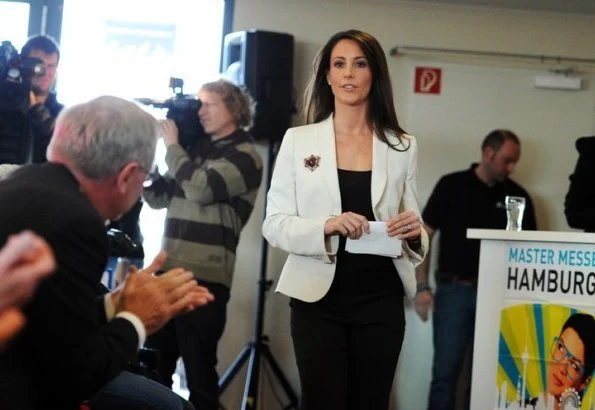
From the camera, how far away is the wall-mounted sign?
207 inches

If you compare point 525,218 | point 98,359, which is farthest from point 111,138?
point 525,218

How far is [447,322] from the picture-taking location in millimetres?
4746

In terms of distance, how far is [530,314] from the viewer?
319cm

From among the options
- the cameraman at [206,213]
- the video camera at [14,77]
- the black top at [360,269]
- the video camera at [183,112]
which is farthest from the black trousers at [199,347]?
the black top at [360,269]

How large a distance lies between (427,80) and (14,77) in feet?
7.82

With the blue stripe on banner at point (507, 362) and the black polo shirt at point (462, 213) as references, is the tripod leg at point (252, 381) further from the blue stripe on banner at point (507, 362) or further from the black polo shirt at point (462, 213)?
the blue stripe on banner at point (507, 362)

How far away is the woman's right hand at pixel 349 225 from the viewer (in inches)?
92.8

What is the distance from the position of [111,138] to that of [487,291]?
6.06 feet

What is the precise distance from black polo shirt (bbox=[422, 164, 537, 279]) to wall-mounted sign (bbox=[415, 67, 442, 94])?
556 mm

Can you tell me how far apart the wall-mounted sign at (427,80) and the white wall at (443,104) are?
4 centimetres

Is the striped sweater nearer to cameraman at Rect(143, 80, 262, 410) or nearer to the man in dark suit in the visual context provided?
cameraman at Rect(143, 80, 262, 410)

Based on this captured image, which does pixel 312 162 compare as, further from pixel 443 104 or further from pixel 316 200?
pixel 443 104

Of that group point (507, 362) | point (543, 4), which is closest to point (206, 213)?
point (507, 362)

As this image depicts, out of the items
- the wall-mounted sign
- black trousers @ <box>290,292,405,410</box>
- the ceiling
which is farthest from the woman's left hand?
the ceiling
